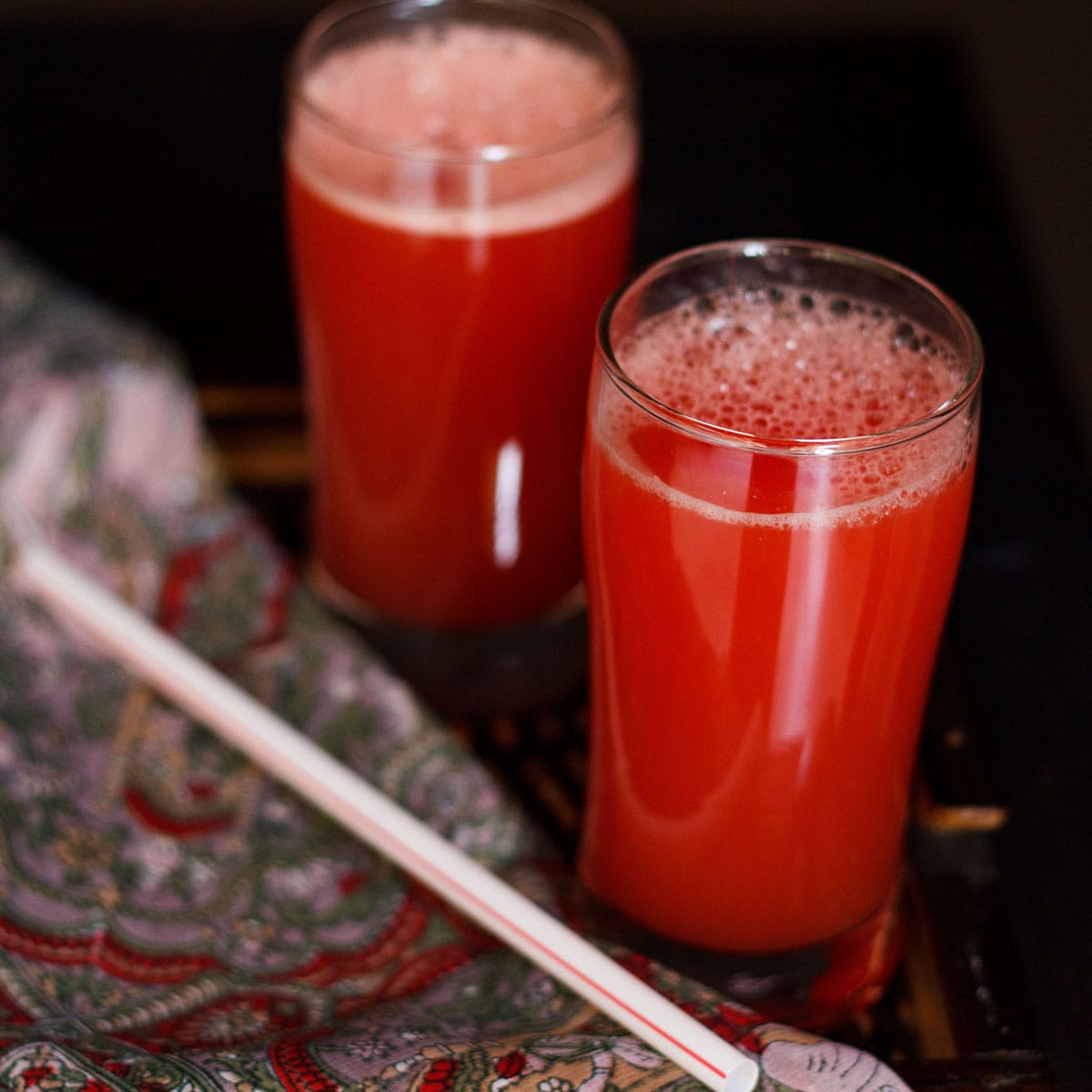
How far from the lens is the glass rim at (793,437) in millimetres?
469

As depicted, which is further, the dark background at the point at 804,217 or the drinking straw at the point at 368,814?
the dark background at the point at 804,217

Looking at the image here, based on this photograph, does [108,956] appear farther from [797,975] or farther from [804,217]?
[804,217]

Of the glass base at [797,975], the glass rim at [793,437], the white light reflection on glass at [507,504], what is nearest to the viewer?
the glass rim at [793,437]

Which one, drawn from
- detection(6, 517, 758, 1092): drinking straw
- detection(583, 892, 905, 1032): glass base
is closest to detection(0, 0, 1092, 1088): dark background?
detection(583, 892, 905, 1032): glass base

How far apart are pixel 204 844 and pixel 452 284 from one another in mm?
266

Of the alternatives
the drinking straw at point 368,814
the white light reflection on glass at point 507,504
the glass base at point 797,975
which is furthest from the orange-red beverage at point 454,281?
the glass base at point 797,975

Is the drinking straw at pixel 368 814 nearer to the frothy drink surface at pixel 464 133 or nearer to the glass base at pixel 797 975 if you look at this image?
the glass base at pixel 797 975

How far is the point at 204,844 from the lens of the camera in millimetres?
672

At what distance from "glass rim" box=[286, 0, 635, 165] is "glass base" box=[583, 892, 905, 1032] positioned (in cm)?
32

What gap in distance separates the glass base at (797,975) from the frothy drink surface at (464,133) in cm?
31

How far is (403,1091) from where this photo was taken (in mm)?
503

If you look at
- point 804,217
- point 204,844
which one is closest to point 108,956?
point 204,844

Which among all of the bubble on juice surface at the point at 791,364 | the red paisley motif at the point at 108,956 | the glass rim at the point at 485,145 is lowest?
the red paisley motif at the point at 108,956

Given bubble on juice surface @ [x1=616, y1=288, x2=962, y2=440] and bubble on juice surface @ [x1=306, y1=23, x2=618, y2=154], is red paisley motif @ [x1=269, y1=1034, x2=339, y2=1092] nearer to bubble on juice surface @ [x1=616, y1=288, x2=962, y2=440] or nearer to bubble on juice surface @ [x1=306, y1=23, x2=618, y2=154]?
bubble on juice surface @ [x1=616, y1=288, x2=962, y2=440]
